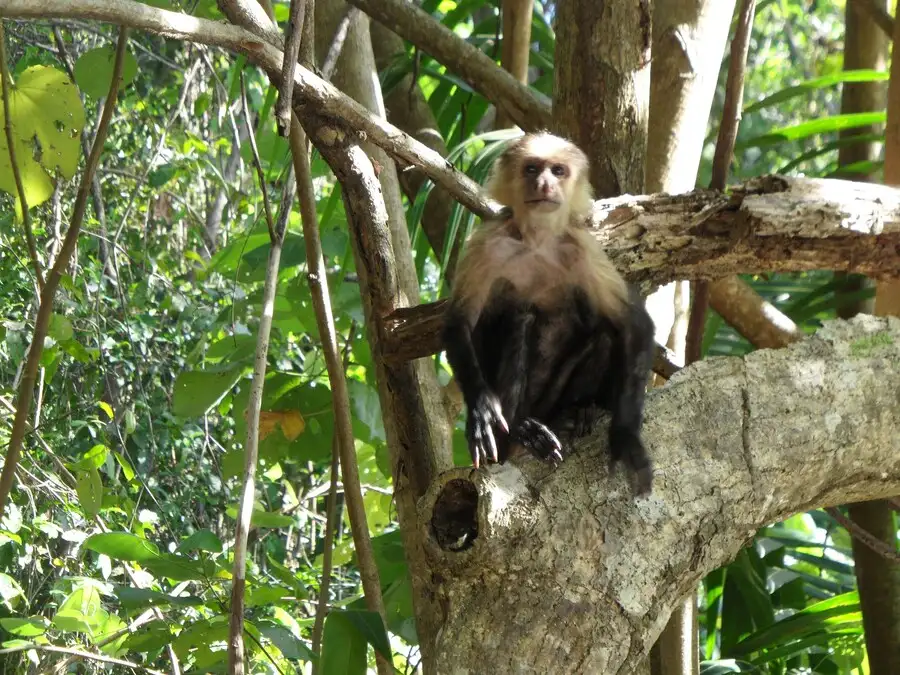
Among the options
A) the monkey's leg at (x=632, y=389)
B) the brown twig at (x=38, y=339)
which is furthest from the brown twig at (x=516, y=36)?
the brown twig at (x=38, y=339)

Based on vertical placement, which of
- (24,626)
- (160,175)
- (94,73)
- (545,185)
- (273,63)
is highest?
(160,175)

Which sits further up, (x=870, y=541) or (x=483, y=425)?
(x=483, y=425)

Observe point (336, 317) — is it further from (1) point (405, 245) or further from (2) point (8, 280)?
(2) point (8, 280)

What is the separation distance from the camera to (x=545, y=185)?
2.67 m

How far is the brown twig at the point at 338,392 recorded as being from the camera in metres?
2.50

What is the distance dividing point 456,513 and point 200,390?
1525 mm

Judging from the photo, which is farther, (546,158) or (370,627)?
(546,158)

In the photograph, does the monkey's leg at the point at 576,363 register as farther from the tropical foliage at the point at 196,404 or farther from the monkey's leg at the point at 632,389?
the tropical foliage at the point at 196,404

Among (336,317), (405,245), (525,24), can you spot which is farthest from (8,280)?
(525,24)

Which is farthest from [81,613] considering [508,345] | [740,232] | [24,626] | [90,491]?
[740,232]

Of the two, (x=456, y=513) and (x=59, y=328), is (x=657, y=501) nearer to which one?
(x=456, y=513)

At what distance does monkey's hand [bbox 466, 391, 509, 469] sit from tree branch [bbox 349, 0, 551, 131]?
50.9 inches

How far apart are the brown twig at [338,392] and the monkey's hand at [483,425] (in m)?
0.36

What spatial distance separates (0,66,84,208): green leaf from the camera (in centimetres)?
237
